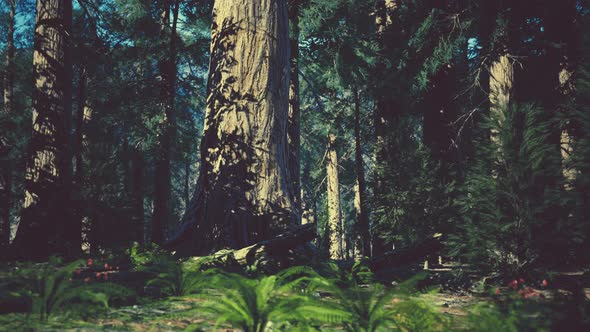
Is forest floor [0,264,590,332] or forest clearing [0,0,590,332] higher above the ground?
forest clearing [0,0,590,332]

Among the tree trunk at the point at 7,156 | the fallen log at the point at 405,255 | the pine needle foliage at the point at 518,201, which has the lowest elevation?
the fallen log at the point at 405,255

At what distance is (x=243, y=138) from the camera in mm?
6262

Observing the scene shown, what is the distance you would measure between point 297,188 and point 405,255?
20.2ft

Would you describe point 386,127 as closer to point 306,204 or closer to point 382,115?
point 382,115

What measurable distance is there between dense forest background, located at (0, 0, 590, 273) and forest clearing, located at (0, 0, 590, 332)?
4 cm

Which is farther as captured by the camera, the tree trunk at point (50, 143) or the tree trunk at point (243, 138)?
the tree trunk at point (50, 143)

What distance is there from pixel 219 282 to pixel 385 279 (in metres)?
2.45

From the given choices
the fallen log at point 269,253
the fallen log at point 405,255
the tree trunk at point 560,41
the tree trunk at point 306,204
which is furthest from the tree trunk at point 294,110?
the tree trunk at point 306,204

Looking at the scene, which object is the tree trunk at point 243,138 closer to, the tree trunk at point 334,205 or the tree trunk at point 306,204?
the tree trunk at point 334,205

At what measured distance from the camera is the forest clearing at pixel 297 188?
2.99m

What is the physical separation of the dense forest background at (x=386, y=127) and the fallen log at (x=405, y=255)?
16 cm

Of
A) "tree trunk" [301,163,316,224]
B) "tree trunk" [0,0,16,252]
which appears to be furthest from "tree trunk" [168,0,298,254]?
"tree trunk" [301,163,316,224]

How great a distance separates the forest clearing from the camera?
9.82ft

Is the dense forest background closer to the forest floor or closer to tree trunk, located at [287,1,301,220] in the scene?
tree trunk, located at [287,1,301,220]
